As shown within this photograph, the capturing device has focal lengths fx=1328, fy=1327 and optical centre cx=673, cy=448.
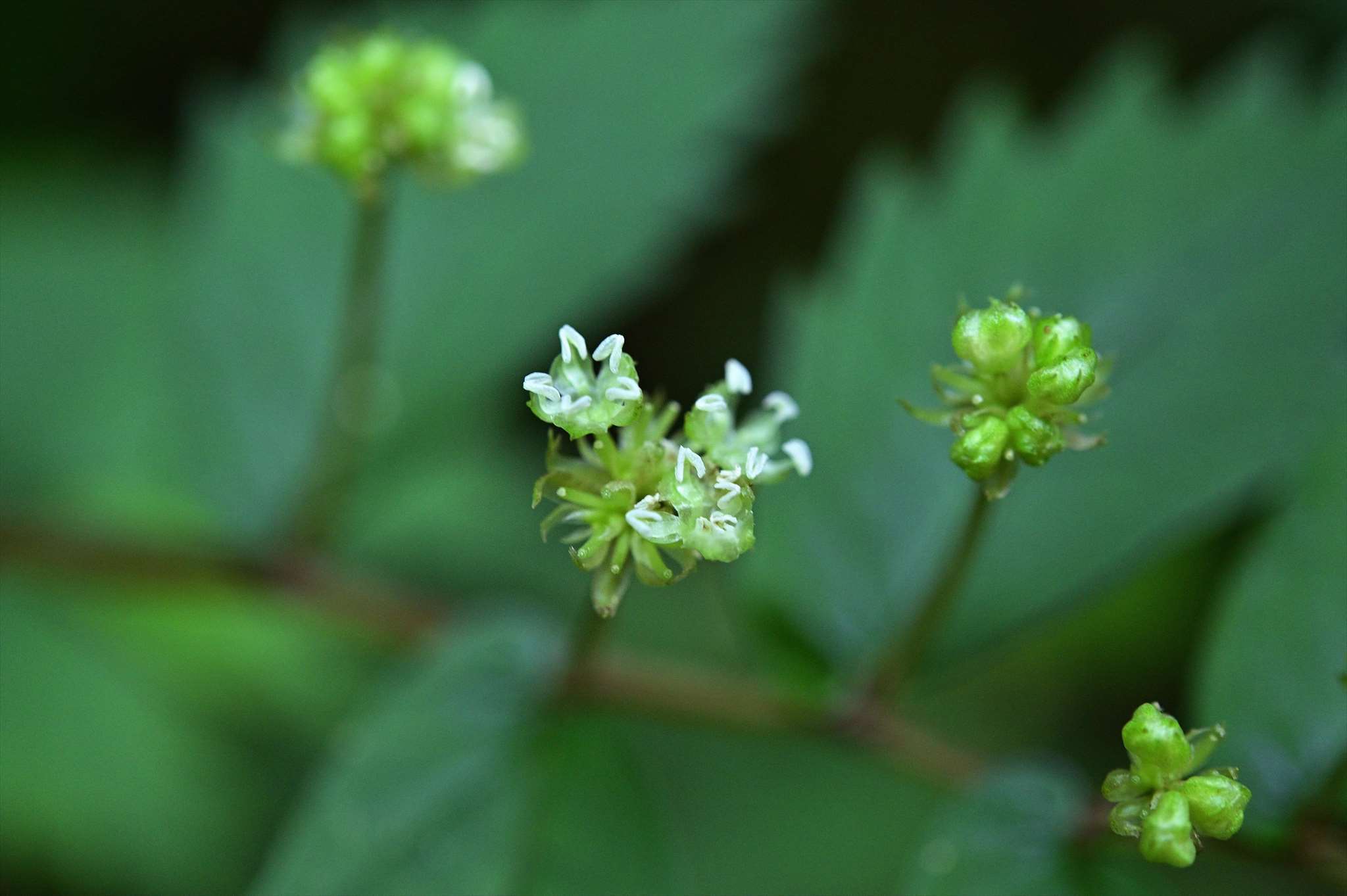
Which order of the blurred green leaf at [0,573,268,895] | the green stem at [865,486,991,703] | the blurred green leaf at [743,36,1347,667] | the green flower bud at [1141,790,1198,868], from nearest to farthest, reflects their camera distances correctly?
the green flower bud at [1141,790,1198,868], the green stem at [865,486,991,703], the blurred green leaf at [743,36,1347,667], the blurred green leaf at [0,573,268,895]

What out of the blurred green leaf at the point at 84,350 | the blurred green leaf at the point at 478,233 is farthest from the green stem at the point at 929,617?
the blurred green leaf at the point at 84,350

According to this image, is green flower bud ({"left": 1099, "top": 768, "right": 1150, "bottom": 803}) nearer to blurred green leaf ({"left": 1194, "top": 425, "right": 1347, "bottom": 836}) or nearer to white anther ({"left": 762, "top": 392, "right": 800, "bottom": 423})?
blurred green leaf ({"left": 1194, "top": 425, "right": 1347, "bottom": 836})

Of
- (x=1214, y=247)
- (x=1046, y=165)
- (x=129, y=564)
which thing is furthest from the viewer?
(x=129, y=564)

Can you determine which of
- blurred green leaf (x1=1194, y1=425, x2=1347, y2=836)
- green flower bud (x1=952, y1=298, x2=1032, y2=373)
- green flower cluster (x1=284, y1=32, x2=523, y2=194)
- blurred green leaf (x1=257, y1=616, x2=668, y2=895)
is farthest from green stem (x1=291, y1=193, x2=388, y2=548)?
blurred green leaf (x1=1194, y1=425, x2=1347, y2=836)

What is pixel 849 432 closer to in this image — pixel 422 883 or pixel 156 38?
pixel 422 883

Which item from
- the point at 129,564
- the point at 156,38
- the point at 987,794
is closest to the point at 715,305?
the point at 156,38

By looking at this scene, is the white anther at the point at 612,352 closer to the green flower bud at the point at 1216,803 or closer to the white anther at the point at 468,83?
the green flower bud at the point at 1216,803

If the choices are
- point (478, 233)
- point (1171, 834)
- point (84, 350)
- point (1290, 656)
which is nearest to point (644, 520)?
point (1171, 834)

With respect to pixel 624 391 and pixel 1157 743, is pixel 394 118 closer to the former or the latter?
pixel 624 391
